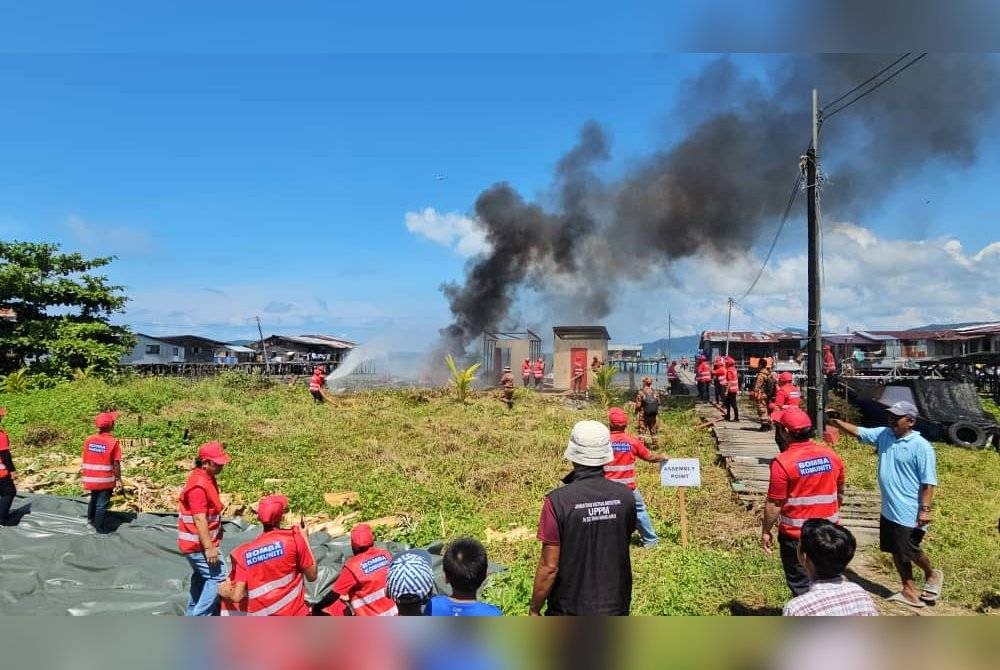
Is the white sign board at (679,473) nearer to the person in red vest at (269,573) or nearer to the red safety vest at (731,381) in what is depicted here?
the person in red vest at (269,573)

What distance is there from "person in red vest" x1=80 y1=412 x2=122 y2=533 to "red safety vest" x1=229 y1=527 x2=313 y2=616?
13.2 feet

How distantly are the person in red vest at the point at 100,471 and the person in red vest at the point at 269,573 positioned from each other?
4050mm

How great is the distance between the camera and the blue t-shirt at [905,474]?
497 centimetres

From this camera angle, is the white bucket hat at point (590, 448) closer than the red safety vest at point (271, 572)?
Yes

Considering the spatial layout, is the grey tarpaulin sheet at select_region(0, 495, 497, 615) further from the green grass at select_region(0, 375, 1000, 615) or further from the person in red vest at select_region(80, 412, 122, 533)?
the green grass at select_region(0, 375, 1000, 615)

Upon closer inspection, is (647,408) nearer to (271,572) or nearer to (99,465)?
(99,465)

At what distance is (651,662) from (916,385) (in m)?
15.6

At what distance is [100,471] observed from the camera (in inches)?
279

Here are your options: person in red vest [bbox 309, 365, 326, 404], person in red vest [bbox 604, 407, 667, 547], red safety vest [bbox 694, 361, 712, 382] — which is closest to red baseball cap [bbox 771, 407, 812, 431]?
person in red vest [bbox 604, 407, 667, 547]

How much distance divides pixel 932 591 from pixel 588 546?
4.00 m

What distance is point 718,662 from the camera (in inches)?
37.8

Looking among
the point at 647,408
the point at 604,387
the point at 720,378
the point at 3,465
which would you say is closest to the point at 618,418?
the point at 647,408

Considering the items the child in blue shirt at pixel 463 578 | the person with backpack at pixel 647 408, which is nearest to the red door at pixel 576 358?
the person with backpack at pixel 647 408

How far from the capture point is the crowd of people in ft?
9.77
